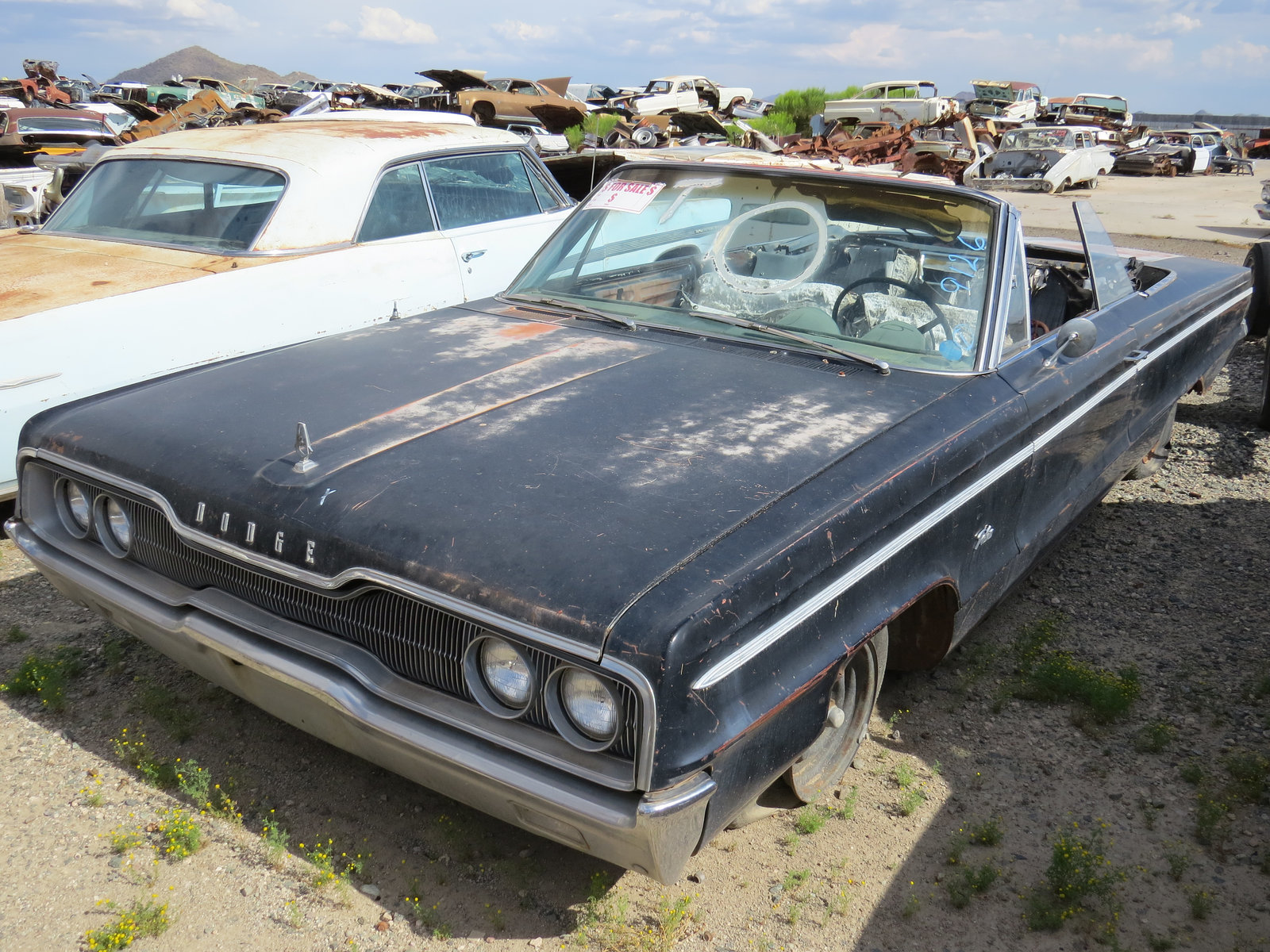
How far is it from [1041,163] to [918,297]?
61.1 feet

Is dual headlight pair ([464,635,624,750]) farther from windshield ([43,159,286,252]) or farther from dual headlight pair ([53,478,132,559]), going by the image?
windshield ([43,159,286,252])

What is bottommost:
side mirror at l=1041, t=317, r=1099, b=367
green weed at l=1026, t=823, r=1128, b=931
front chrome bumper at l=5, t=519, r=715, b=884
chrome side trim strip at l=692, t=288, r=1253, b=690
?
green weed at l=1026, t=823, r=1128, b=931

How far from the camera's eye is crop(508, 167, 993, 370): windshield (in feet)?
10.2

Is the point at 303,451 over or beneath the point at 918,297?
beneath

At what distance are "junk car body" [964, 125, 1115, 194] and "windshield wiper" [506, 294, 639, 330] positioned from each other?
15.9 m

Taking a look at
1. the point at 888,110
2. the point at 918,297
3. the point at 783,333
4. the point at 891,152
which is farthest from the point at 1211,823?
the point at 888,110

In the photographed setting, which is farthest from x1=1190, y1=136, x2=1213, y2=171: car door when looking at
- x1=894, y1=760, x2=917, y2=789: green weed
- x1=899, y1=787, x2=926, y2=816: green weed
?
x1=899, y1=787, x2=926, y2=816: green weed

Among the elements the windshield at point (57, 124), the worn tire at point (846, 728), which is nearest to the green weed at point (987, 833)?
the worn tire at point (846, 728)

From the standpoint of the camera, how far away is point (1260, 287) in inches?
242

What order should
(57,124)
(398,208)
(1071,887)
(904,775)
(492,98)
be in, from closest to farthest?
(1071,887) → (904,775) → (398,208) → (57,124) → (492,98)

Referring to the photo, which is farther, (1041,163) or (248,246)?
(1041,163)

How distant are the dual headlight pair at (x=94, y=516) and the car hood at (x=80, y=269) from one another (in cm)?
151

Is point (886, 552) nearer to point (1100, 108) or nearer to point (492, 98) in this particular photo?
point (492, 98)

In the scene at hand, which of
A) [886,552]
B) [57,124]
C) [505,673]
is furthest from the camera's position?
[57,124]
